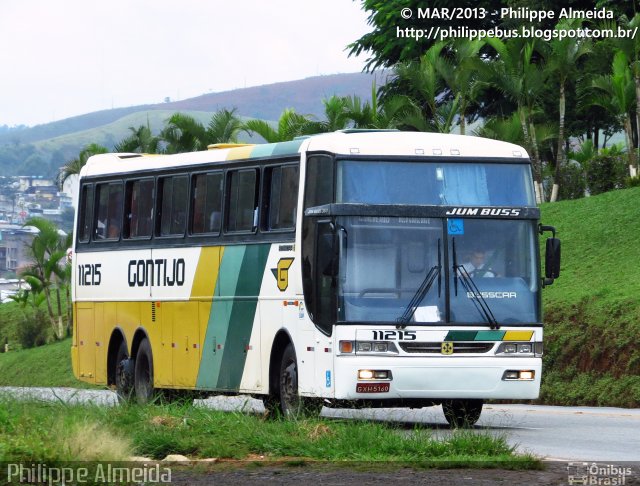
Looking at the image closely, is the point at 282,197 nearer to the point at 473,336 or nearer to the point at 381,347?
the point at 381,347

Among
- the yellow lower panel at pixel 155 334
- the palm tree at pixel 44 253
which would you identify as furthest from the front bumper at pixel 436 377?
the palm tree at pixel 44 253

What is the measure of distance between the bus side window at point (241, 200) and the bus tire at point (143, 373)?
10.9ft

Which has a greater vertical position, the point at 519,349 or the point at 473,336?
the point at 473,336

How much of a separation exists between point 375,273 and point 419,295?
0.54m

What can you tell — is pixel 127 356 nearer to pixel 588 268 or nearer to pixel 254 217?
pixel 254 217

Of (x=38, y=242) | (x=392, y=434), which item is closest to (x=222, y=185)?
(x=392, y=434)

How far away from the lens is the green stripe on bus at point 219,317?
65.4ft

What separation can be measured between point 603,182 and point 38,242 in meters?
23.8

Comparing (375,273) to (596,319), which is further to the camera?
(596,319)

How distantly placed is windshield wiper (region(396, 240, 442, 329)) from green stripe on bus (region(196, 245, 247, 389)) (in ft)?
10.1

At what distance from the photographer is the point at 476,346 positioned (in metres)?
17.4

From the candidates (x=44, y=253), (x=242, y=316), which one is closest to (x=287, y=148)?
(x=242, y=316)

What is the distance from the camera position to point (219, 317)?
20375 mm

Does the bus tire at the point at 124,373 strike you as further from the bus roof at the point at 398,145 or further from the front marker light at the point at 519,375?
the front marker light at the point at 519,375
